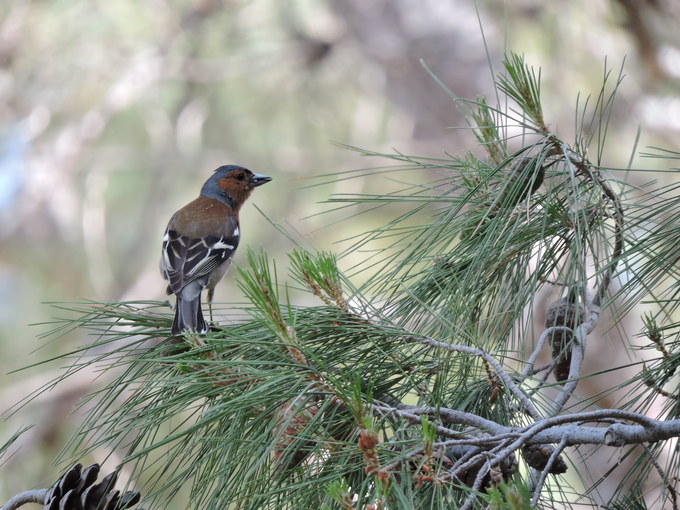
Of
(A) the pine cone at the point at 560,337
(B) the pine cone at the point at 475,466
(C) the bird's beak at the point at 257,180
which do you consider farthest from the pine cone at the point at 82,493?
(C) the bird's beak at the point at 257,180

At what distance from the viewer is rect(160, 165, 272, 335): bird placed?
10.4ft

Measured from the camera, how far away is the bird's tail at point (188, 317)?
5.30ft

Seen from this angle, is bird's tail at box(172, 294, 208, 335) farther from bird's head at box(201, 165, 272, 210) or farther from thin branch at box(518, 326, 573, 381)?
bird's head at box(201, 165, 272, 210)

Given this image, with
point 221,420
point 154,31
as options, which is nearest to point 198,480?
point 221,420

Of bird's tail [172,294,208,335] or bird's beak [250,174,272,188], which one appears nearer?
bird's tail [172,294,208,335]

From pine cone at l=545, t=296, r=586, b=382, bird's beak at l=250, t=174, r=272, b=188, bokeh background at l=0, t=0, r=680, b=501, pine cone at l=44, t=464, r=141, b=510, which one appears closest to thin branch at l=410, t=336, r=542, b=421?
pine cone at l=545, t=296, r=586, b=382

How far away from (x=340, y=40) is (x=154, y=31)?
197 cm

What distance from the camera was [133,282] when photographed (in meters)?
7.25

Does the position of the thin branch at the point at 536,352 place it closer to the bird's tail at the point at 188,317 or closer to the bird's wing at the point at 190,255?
the bird's tail at the point at 188,317

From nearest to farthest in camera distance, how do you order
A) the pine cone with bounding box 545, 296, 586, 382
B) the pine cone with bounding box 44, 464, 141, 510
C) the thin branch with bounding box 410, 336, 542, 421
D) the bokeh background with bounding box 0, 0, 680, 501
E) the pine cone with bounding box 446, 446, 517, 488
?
1. the pine cone with bounding box 446, 446, 517, 488
2. the thin branch with bounding box 410, 336, 542, 421
3. the pine cone with bounding box 44, 464, 141, 510
4. the pine cone with bounding box 545, 296, 586, 382
5. the bokeh background with bounding box 0, 0, 680, 501

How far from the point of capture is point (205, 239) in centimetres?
340

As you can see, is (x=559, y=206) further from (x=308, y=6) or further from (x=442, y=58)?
(x=308, y=6)

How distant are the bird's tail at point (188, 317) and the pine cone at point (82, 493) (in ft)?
1.04

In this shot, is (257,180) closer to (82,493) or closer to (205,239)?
(205,239)
